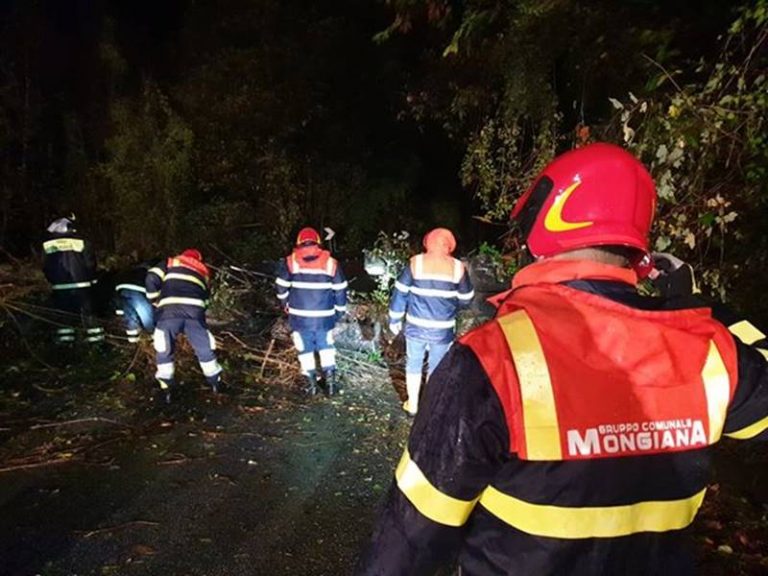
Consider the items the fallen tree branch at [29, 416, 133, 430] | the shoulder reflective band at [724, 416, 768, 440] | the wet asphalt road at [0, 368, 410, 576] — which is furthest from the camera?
the fallen tree branch at [29, 416, 133, 430]

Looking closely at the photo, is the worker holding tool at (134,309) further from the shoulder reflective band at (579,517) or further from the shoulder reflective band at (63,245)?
the shoulder reflective band at (579,517)

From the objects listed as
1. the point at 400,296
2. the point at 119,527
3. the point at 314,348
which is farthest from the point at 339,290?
the point at 119,527

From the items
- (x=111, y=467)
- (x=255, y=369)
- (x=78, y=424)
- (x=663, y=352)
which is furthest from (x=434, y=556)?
(x=255, y=369)

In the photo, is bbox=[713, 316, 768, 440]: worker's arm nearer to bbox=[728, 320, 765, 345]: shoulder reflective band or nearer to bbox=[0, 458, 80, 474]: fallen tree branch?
bbox=[728, 320, 765, 345]: shoulder reflective band

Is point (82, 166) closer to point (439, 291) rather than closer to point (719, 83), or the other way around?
point (439, 291)

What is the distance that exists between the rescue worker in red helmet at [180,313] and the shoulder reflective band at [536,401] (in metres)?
5.12

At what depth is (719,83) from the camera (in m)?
3.53

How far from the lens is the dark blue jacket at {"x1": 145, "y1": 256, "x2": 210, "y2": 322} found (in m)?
5.73

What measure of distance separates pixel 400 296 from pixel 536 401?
431 cm

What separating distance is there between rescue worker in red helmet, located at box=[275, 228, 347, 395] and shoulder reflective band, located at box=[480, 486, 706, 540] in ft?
15.6

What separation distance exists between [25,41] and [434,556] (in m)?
17.3

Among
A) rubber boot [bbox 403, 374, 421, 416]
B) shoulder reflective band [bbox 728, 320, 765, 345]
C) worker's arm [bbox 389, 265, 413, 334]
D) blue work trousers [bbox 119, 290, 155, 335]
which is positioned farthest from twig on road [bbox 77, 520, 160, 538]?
blue work trousers [bbox 119, 290, 155, 335]

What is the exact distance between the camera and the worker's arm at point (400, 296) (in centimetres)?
535

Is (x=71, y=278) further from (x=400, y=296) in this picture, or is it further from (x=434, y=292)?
(x=434, y=292)
